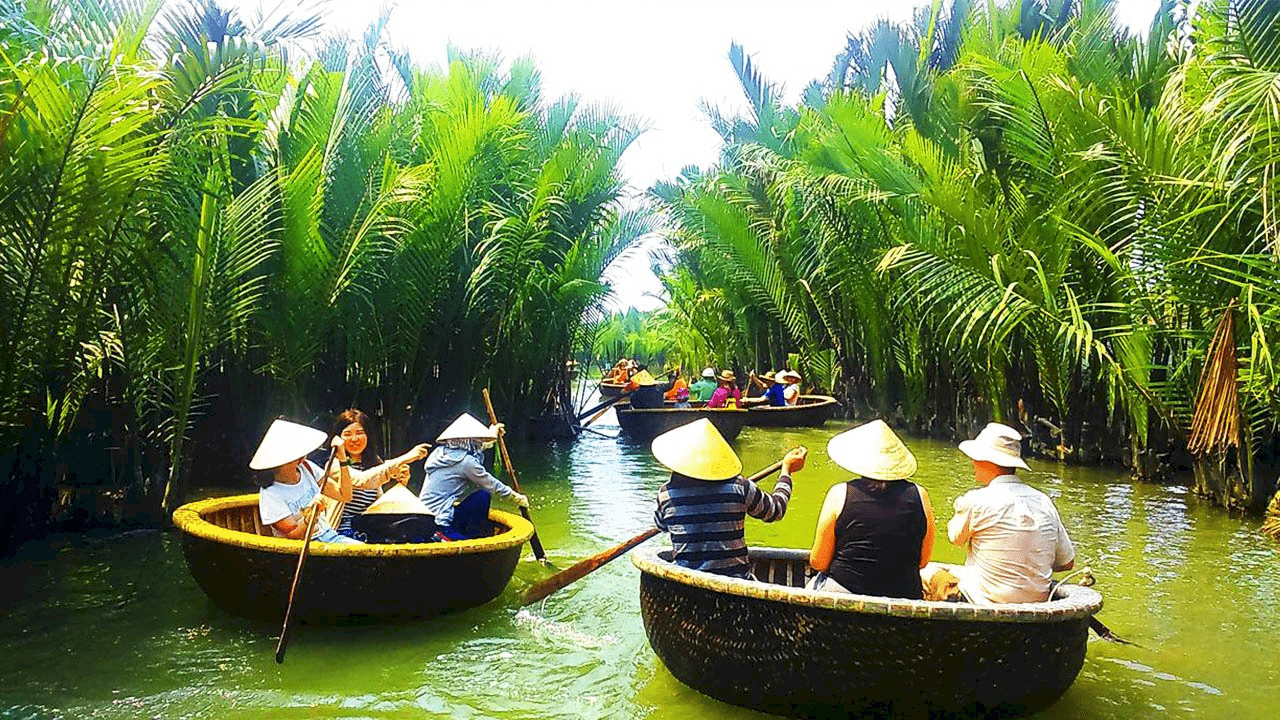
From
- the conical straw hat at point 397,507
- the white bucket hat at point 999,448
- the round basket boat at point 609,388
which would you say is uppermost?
the white bucket hat at point 999,448

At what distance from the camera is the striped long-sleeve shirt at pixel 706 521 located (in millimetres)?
4629

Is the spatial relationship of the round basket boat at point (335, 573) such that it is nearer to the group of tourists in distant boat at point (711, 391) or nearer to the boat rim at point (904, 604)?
the boat rim at point (904, 604)

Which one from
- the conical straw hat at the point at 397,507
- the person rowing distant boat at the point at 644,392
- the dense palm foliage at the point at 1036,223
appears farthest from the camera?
the person rowing distant boat at the point at 644,392

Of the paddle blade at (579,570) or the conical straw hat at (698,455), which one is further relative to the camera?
the paddle blade at (579,570)

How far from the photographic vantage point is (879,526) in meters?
4.14

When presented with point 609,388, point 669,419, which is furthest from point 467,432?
point 609,388

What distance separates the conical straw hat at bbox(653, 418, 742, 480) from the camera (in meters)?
4.56

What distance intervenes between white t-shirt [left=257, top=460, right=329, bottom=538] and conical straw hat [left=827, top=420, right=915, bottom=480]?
2800 millimetres

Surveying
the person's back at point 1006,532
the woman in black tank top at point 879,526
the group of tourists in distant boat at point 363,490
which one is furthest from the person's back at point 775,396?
the woman in black tank top at point 879,526

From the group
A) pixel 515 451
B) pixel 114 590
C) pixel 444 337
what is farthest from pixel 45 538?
pixel 515 451

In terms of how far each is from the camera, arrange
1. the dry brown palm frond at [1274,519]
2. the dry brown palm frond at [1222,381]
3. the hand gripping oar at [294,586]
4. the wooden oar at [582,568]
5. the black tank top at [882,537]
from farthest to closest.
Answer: the dry brown palm frond at [1274,519] < the dry brown palm frond at [1222,381] < the wooden oar at [582,568] < the hand gripping oar at [294,586] < the black tank top at [882,537]

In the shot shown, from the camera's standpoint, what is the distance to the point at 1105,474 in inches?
439

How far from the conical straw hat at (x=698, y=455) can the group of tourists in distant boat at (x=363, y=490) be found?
175 cm

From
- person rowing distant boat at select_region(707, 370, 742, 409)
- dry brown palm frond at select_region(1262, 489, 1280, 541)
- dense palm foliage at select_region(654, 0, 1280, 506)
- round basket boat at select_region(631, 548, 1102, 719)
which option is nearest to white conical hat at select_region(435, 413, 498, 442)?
round basket boat at select_region(631, 548, 1102, 719)
